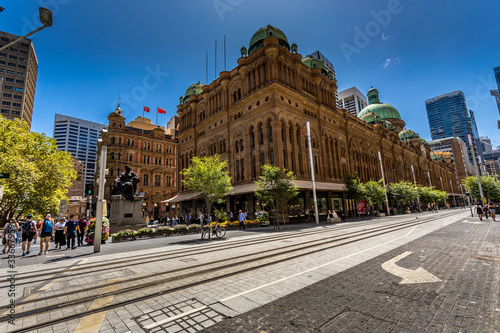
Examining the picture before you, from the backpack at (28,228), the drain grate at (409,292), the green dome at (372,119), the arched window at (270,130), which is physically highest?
the green dome at (372,119)

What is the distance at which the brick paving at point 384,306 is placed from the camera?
3.35 metres

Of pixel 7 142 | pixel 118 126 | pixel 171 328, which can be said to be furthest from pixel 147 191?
pixel 171 328

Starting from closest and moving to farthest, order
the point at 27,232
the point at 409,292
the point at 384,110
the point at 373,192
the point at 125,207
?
the point at 409,292 → the point at 27,232 → the point at 125,207 → the point at 373,192 → the point at 384,110

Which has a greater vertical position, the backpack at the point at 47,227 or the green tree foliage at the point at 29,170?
the green tree foliage at the point at 29,170

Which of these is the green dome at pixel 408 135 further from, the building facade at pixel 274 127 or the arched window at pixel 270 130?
the arched window at pixel 270 130

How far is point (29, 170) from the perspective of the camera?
21281mm

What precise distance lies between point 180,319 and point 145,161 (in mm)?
58161

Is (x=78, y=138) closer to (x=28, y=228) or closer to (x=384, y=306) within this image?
(x=28, y=228)

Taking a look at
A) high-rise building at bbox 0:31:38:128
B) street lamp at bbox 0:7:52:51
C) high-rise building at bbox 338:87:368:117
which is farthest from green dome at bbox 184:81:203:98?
high-rise building at bbox 338:87:368:117

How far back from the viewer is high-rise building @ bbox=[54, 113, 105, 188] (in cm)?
16630

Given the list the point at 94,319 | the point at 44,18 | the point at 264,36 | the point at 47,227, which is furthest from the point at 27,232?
the point at 264,36

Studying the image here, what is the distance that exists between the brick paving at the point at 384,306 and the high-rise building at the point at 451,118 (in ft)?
742

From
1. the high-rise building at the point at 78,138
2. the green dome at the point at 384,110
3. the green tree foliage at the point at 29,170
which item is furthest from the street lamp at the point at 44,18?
the high-rise building at the point at 78,138

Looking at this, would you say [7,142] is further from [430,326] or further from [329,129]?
[329,129]
